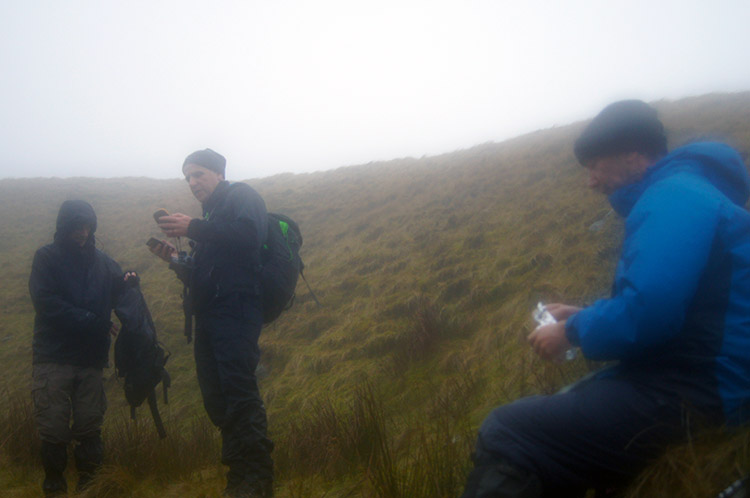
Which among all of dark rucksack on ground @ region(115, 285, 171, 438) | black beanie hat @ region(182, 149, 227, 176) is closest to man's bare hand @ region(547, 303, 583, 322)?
black beanie hat @ region(182, 149, 227, 176)

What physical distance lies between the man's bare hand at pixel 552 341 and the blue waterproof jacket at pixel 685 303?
10 cm

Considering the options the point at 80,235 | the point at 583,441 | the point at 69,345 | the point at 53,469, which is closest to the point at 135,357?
the point at 69,345

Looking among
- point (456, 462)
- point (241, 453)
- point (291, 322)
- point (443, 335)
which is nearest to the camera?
point (456, 462)

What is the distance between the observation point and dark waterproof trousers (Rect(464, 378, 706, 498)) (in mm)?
1420

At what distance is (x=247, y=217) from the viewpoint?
3221 millimetres

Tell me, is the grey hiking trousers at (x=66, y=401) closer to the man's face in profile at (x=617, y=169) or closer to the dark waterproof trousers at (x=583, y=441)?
the dark waterproof trousers at (x=583, y=441)

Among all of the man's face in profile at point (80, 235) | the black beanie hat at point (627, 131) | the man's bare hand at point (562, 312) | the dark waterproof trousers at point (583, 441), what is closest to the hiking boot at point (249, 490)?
the dark waterproof trousers at point (583, 441)

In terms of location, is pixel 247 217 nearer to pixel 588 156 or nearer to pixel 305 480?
pixel 305 480

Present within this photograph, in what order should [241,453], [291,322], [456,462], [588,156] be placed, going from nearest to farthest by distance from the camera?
[588,156] < [456,462] < [241,453] < [291,322]

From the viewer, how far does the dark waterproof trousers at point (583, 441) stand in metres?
1.42

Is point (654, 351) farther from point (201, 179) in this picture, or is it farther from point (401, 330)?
point (401, 330)

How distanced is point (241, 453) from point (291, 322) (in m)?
4.88

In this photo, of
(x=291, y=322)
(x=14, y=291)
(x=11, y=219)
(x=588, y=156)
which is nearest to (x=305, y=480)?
(x=588, y=156)

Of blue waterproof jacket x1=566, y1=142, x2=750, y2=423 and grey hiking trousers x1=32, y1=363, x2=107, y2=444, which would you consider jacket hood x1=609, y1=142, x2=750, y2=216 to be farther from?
grey hiking trousers x1=32, y1=363, x2=107, y2=444
